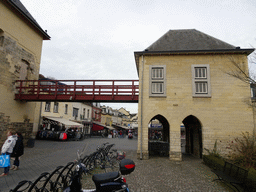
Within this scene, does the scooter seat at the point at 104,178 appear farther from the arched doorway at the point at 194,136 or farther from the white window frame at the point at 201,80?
the arched doorway at the point at 194,136

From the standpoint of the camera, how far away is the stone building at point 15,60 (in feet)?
40.5

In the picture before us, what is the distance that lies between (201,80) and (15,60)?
527 inches

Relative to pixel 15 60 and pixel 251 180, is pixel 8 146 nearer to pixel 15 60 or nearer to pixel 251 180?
pixel 251 180

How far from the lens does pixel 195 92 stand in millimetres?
11055

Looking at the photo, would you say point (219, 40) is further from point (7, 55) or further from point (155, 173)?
point (7, 55)

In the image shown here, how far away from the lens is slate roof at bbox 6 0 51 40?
1280cm

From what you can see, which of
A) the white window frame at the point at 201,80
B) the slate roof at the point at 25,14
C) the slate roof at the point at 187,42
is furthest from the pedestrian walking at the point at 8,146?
the slate roof at the point at 25,14

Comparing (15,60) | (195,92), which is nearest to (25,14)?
(15,60)

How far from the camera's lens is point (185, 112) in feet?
35.7

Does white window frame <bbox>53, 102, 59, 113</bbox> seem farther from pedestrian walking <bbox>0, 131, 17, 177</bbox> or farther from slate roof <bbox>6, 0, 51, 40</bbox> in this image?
pedestrian walking <bbox>0, 131, 17, 177</bbox>

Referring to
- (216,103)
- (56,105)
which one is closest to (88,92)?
(216,103)

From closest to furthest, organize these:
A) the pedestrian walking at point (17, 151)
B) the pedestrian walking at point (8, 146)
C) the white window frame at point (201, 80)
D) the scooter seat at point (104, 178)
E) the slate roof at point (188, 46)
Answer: the scooter seat at point (104, 178) < the pedestrian walking at point (8, 146) < the pedestrian walking at point (17, 151) < the white window frame at point (201, 80) < the slate roof at point (188, 46)

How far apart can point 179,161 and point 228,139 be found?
3148mm

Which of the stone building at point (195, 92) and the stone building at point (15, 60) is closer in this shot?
the stone building at point (195, 92)
